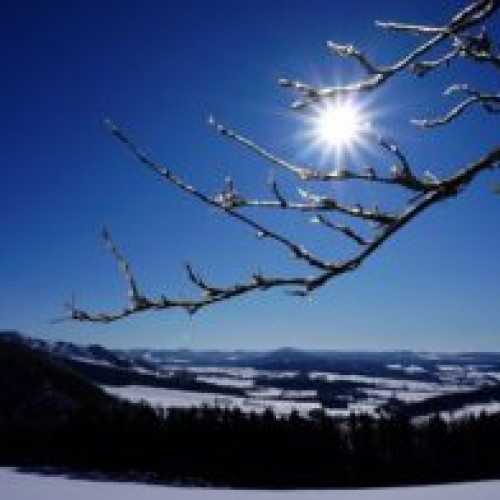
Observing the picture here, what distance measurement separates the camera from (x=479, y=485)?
60.1 m

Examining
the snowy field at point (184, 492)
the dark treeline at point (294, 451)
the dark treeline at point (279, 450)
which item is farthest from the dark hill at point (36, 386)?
the snowy field at point (184, 492)

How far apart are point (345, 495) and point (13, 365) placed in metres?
115

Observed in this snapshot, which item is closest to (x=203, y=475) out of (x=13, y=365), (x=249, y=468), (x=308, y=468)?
(x=249, y=468)

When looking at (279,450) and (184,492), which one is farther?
(279,450)

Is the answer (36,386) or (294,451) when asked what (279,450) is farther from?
(36,386)

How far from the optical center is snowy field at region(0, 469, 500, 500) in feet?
180

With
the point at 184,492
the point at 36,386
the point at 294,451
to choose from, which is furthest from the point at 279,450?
the point at 36,386

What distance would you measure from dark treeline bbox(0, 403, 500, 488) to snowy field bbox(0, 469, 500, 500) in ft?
46.3

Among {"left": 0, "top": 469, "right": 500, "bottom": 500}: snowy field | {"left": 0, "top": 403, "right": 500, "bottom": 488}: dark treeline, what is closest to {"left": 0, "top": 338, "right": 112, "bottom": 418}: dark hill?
{"left": 0, "top": 403, "right": 500, "bottom": 488}: dark treeline

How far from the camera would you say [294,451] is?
79625 millimetres

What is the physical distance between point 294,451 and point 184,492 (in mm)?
19697

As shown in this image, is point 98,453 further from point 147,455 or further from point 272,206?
point 272,206

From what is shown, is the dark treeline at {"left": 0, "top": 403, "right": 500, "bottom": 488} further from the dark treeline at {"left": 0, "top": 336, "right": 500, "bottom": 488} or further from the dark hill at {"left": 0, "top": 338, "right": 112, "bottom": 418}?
the dark hill at {"left": 0, "top": 338, "right": 112, "bottom": 418}

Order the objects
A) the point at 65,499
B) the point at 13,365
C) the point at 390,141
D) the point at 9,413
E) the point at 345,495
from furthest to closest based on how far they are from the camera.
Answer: the point at 13,365
the point at 9,413
the point at 345,495
the point at 65,499
the point at 390,141
